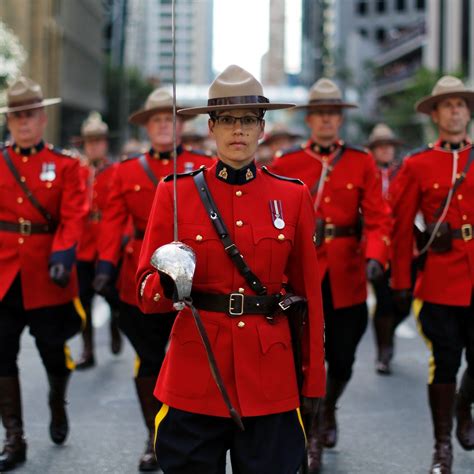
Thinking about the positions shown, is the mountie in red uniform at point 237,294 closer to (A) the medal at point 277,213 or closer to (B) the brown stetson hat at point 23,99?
(A) the medal at point 277,213

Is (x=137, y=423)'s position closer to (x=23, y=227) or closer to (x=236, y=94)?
(x=23, y=227)

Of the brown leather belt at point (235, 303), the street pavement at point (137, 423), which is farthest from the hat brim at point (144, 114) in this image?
the brown leather belt at point (235, 303)

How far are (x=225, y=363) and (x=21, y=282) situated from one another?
2714mm

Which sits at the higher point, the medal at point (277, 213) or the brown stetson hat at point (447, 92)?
the brown stetson hat at point (447, 92)

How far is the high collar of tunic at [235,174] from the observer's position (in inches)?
162

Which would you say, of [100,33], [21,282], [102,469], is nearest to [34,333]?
[21,282]

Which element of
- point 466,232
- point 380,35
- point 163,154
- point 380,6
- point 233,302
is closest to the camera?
point 233,302

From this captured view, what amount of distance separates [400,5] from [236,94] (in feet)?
328

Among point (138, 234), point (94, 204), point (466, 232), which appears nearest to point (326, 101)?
point (466, 232)

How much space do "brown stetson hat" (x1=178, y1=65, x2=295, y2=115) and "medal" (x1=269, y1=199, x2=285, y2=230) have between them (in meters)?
0.38

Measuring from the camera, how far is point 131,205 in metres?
6.61

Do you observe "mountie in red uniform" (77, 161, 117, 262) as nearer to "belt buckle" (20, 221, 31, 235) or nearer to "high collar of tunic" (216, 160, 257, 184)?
"belt buckle" (20, 221, 31, 235)

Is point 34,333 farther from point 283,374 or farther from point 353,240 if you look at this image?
point 283,374

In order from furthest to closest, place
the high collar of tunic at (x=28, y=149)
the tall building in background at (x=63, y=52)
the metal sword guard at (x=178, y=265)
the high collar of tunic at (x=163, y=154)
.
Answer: the tall building in background at (x=63, y=52)
the high collar of tunic at (x=163, y=154)
the high collar of tunic at (x=28, y=149)
the metal sword guard at (x=178, y=265)
